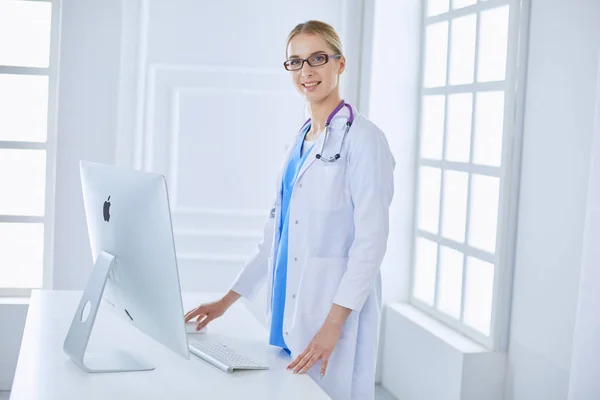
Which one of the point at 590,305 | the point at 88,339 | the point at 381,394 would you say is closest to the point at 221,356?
the point at 88,339

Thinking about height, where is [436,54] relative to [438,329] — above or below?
above

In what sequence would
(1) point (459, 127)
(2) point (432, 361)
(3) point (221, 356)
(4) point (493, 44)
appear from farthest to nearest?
(1) point (459, 127) < (2) point (432, 361) < (4) point (493, 44) < (3) point (221, 356)

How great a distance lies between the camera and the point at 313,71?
2.28m

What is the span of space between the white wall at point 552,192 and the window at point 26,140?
225 centimetres

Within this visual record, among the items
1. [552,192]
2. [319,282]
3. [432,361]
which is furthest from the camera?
[432,361]

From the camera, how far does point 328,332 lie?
207 centimetres

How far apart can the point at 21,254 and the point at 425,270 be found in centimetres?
201

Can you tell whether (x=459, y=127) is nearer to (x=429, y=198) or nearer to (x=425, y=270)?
(x=429, y=198)

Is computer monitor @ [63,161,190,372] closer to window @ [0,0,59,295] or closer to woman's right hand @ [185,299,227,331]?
woman's right hand @ [185,299,227,331]

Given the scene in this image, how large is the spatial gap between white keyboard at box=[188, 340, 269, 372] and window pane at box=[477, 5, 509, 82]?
184 cm

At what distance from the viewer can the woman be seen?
2.13m

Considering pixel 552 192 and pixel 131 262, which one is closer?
pixel 131 262

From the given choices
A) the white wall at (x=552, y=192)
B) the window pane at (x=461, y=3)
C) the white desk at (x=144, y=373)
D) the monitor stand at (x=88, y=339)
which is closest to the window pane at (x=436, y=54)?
the window pane at (x=461, y=3)

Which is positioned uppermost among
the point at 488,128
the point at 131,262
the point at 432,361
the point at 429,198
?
the point at 488,128
